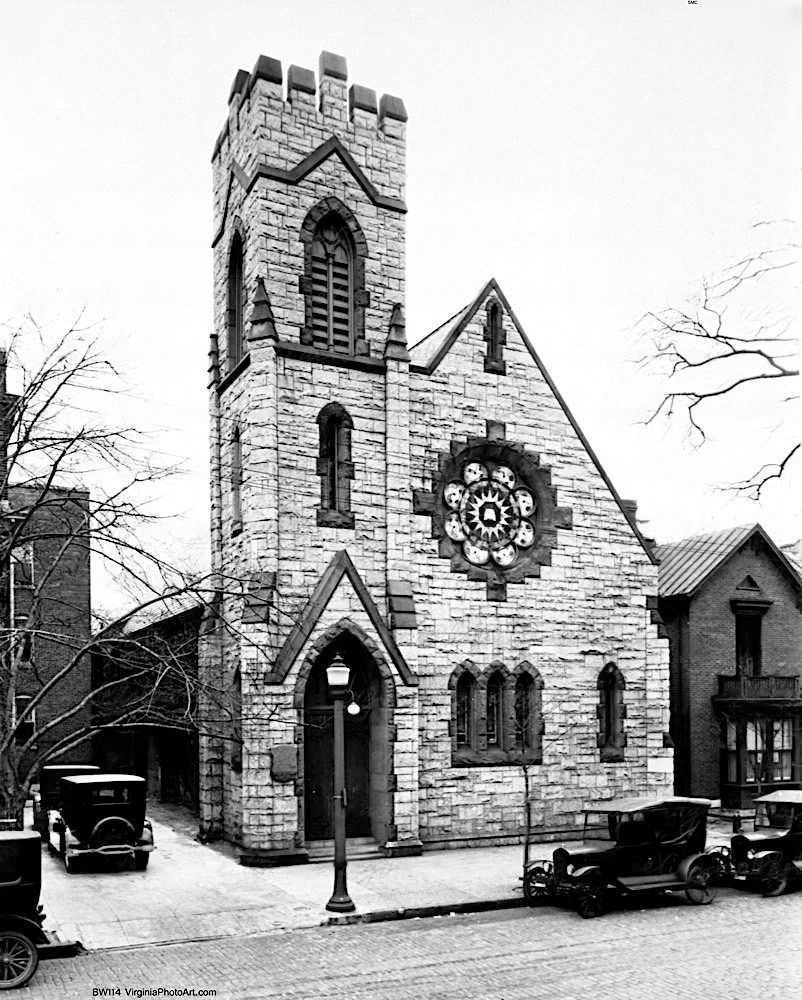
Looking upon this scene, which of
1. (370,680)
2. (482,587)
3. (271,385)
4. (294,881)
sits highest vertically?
(271,385)

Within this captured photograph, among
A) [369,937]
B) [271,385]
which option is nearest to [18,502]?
[271,385]

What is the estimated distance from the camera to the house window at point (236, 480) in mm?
21438

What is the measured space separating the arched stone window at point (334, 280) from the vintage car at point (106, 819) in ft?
29.1

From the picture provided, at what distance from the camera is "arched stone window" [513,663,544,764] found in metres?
22.2

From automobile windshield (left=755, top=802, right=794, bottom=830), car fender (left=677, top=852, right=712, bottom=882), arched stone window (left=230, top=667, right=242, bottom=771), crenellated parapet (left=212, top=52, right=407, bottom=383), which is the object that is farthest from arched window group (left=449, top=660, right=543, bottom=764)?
crenellated parapet (left=212, top=52, right=407, bottom=383)

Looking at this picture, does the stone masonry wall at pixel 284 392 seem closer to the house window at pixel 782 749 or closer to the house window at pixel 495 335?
the house window at pixel 495 335

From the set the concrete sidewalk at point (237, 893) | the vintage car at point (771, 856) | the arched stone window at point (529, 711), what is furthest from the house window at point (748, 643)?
the vintage car at point (771, 856)

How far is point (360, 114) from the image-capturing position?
22297mm

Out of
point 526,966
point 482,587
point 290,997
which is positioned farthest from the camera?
point 482,587

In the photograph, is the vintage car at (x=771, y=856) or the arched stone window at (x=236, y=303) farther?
the arched stone window at (x=236, y=303)

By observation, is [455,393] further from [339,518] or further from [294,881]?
[294,881]

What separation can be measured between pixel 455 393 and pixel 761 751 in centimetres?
1337

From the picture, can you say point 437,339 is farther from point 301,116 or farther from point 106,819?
point 106,819

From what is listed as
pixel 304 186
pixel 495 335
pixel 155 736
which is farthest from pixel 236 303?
pixel 155 736
